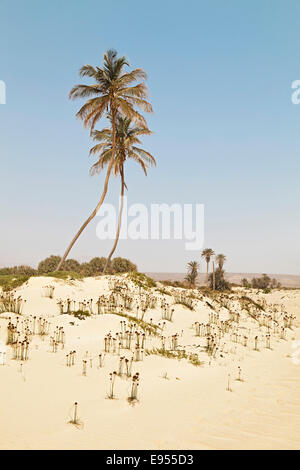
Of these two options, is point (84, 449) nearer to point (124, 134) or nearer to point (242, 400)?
point (242, 400)

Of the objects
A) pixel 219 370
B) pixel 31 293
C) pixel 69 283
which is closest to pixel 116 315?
pixel 219 370

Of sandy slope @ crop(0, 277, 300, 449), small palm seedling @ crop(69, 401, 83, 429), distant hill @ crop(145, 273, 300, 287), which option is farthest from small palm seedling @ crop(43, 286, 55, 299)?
distant hill @ crop(145, 273, 300, 287)

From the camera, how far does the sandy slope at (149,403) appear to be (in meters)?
3.17

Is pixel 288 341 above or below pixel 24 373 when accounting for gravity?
below

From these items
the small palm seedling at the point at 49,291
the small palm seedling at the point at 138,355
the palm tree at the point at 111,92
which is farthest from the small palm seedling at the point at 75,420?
the palm tree at the point at 111,92

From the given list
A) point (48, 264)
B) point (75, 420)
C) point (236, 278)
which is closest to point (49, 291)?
point (75, 420)

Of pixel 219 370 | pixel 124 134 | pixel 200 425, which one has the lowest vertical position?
pixel 219 370

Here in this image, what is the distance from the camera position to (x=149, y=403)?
13.9ft

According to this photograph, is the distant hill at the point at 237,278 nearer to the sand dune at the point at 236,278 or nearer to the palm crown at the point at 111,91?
the sand dune at the point at 236,278

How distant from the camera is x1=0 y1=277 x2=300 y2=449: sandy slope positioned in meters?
3.17

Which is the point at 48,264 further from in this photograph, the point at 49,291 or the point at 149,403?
the point at 149,403

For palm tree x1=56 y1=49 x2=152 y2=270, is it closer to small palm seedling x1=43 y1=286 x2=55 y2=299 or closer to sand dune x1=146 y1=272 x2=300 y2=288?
small palm seedling x1=43 y1=286 x2=55 y2=299

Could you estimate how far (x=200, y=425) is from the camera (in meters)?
3.65

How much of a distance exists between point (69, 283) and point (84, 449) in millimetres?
11953
